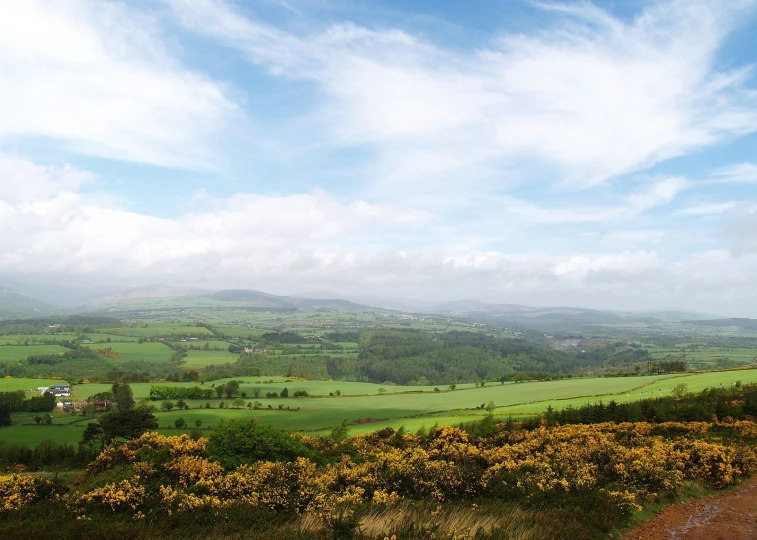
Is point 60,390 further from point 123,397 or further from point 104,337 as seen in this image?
point 104,337

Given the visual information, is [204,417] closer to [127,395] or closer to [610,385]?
[127,395]

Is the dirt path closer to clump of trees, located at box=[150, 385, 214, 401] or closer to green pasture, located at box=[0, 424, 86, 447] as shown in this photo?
green pasture, located at box=[0, 424, 86, 447]

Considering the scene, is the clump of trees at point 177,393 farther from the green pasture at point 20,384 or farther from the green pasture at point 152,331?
the green pasture at point 152,331

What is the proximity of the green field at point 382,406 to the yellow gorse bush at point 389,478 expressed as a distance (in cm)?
2394

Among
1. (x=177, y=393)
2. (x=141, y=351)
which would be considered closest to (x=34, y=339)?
(x=141, y=351)

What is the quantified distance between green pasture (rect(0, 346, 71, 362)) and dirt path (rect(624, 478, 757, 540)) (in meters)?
133

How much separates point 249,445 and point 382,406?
42.1 m

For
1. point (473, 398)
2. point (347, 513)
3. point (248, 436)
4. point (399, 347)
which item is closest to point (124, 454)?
point (248, 436)

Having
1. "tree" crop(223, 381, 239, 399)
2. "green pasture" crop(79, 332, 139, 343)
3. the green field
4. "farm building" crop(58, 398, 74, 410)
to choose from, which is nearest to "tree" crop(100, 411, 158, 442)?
the green field

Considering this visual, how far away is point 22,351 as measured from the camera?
120500 millimetres

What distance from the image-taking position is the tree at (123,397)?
2352 inches

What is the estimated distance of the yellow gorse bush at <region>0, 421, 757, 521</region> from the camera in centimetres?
1104

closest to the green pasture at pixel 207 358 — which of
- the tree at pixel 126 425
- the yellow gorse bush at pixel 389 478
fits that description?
the tree at pixel 126 425

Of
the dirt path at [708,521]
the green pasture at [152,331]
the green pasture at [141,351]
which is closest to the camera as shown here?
the dirt path at [708,521]
